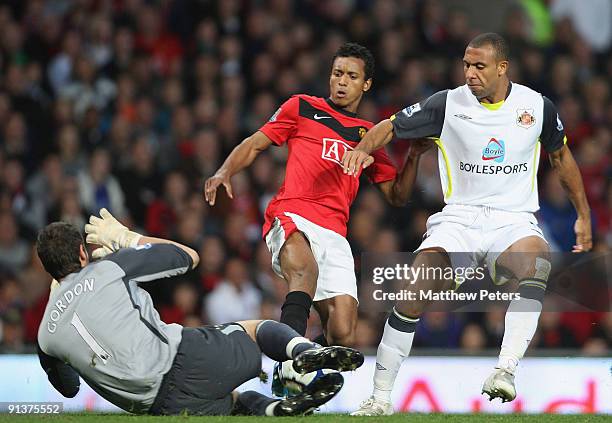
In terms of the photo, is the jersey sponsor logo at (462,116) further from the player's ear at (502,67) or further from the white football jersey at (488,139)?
the player's ear at (502,67)

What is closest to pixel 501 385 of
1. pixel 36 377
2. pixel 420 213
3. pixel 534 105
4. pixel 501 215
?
pixel 501 215

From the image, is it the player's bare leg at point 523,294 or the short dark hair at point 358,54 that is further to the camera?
the short dark hair at point 358,54

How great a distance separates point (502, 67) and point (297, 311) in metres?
1.84

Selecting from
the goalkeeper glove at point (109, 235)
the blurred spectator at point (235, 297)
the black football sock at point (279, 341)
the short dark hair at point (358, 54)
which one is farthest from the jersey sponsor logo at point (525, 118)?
the blurred spectator at point (235, 297)

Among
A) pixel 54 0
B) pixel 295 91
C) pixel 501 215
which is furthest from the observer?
pixel 54 0

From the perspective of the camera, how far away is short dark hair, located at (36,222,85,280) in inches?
221

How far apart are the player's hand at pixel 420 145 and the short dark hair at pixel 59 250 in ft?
7.47

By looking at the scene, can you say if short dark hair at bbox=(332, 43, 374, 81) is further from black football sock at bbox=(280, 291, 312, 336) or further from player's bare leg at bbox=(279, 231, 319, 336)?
black football sock at bbox=(280, 291, 312, 336)

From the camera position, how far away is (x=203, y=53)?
40.6 feet

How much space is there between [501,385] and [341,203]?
187 centimetres

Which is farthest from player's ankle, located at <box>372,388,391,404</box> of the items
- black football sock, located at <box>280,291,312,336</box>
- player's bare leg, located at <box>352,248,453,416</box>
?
black football sock, located at <box>280,291,312,336</box>

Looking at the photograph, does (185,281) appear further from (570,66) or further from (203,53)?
(570,66)

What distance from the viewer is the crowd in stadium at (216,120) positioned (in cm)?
999

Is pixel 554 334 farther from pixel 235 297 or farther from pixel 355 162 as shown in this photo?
pixel 355 162
